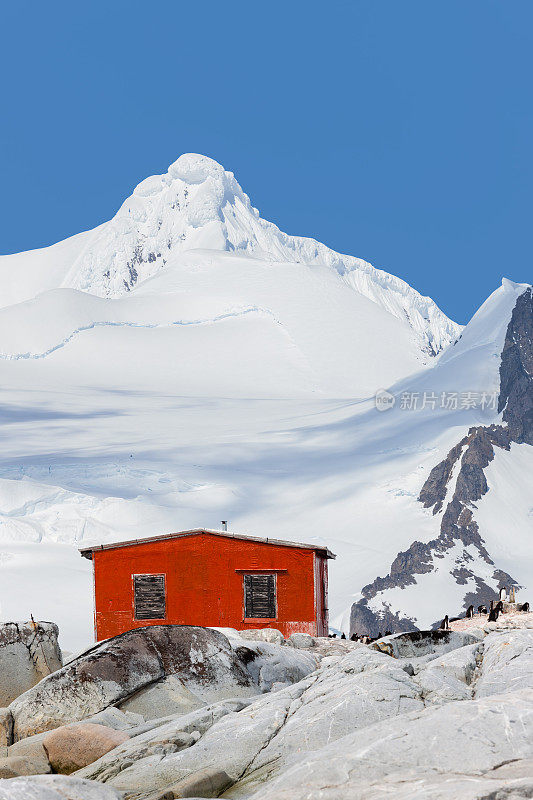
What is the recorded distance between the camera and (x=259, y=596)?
114 feet

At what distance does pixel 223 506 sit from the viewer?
14675cm

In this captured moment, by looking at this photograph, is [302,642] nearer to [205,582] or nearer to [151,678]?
[205,582]

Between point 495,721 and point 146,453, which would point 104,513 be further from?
point 495,721

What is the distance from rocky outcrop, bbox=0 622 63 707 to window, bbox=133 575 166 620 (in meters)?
11.6

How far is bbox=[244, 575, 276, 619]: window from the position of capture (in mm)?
34562

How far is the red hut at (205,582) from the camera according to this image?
3453 cm

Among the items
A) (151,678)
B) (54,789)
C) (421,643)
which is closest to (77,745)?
(151,678)

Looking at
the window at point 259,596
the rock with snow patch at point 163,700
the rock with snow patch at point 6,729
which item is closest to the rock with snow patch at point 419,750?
the rock with snow patch at point 163,700

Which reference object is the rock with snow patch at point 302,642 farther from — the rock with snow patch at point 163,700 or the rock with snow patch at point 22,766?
the rock with snow patch at point 22,766

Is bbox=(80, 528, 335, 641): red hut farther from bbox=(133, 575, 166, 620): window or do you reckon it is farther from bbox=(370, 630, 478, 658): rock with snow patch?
bbox=(370, 630, 478, 658): rock with snow patch

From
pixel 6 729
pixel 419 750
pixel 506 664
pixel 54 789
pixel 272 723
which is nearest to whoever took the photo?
pixel 419 750

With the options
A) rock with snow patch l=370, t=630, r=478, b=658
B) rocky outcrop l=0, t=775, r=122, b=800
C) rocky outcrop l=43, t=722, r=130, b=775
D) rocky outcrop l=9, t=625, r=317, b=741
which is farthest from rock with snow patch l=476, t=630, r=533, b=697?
rocky outcrop l=0, t=775, r=122, b=800

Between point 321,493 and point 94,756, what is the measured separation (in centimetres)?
15343

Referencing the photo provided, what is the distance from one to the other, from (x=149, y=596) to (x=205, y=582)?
2.01 metres
